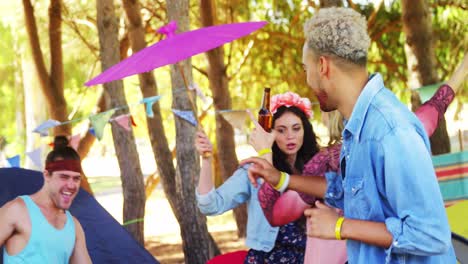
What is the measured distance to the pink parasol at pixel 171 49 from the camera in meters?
4.79

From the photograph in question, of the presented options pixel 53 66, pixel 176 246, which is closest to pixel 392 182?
pixel 53 66

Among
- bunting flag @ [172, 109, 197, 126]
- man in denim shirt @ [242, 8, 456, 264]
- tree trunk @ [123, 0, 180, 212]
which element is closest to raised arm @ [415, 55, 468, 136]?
man in denim shirt @ [242, 8, 456, 264]

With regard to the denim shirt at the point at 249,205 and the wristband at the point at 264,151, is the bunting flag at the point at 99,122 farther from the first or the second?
the wristband at the point at 264,151

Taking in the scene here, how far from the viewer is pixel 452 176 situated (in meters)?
7.50

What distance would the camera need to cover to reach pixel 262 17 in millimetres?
16219

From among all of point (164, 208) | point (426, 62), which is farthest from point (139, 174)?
point (164, 208)

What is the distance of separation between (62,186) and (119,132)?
15.5 ft

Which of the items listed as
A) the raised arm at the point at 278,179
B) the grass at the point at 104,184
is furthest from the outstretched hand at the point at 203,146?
the grass at the point at 104,184

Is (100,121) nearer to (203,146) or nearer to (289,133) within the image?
(203,146)

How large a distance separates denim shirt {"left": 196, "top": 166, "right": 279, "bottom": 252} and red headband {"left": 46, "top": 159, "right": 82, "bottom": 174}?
3.07ft

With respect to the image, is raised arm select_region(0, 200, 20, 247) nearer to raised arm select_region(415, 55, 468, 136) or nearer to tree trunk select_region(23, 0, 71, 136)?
raised arm select_region(415, 55, 468, 136)

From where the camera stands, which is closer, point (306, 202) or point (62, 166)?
point (306, 202)

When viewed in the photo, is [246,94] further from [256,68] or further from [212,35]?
[212,35]

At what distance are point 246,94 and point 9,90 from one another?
92.2 ft
